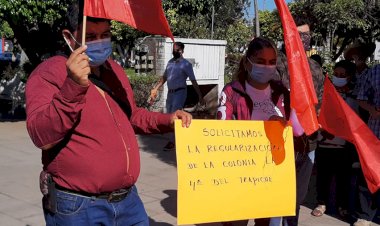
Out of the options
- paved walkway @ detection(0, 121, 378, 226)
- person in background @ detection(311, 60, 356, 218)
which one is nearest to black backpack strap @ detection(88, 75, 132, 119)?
paved walkway @ detection(0, 121, 378, 226)

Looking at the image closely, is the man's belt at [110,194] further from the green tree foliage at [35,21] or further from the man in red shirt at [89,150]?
the green tree foliage at [35,21]

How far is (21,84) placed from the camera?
1317 centimetres

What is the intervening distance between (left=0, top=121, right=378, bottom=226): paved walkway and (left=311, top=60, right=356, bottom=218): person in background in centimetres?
26

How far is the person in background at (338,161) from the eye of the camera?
5.68m

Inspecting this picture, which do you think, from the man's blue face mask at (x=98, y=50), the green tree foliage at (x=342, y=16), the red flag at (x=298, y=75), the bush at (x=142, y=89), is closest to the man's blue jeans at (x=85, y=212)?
the man's blue face mask at (x=98, y=50)

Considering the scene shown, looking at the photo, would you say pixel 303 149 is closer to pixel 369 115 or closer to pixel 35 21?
pixel 369 115

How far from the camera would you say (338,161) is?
5.91 metres

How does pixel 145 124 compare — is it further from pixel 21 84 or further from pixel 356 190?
pixel 21 84

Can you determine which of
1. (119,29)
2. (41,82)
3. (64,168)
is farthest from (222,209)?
(119,29)

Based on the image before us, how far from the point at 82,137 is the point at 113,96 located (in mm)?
349

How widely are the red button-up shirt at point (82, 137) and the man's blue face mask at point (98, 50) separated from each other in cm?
12


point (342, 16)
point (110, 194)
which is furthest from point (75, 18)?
point (342, 16)

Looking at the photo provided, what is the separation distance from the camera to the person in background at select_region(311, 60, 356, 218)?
5.68 metres

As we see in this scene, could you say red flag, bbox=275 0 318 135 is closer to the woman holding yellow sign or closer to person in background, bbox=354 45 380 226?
the woman holding yellow sign
